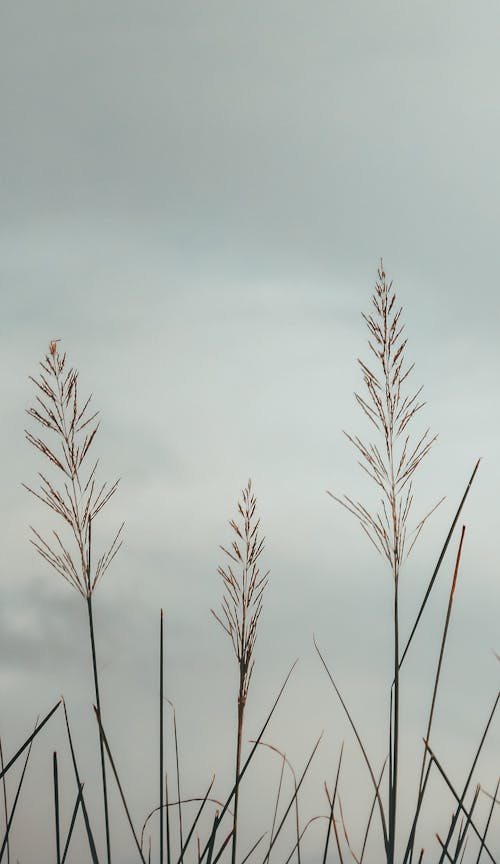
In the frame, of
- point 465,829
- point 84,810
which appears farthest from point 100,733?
point 465,829

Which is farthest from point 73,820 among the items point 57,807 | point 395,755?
point 395,755

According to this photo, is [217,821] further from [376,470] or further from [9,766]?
[376,470]

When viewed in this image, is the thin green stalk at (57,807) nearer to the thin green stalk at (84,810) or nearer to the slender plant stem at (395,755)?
the thin green stalk at (84,810)

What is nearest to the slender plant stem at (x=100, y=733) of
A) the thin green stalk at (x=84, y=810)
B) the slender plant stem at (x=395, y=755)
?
the thin green stalk at (x=84, y=810)

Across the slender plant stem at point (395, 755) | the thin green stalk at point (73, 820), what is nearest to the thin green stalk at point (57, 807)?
the thin green stalk at point (73, 820)

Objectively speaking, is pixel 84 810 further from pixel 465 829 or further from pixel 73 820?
pixel 465 829

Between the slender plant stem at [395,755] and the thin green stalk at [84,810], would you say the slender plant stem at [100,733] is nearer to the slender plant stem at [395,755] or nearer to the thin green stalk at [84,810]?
the thin green stalk at [84,810]

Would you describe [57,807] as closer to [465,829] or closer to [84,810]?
[84,810]

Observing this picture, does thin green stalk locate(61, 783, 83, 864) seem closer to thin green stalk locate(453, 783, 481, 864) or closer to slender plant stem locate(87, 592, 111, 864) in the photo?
slender plant stem locate(87, 592, 111, 864)

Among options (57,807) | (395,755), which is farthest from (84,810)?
(395,755)

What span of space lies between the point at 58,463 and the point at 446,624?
1.11 meters

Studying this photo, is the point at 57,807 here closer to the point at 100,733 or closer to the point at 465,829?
the point at 100,733

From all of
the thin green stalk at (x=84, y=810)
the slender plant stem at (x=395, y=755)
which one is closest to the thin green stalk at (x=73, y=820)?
the thin green stalk at (x=84, y=810)

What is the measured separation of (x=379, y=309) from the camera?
254 cm
